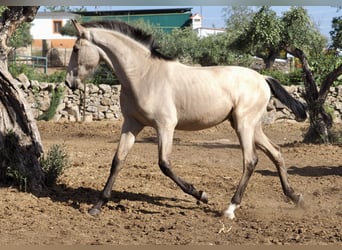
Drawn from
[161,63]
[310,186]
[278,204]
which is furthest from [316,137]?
[161,63]

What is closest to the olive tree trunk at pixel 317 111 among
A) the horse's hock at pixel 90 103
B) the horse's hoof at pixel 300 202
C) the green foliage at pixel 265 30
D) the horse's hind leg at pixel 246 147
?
the green foliage at pixel 265 30

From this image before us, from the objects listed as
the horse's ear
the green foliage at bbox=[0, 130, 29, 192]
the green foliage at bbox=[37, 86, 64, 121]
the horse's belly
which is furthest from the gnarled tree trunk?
the green foliage at bbox=[37, 86, 64, 121]

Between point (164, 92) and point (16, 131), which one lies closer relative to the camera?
point (164, 92)

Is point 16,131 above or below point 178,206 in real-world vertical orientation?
above

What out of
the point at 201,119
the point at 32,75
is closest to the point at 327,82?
the point at 201,119

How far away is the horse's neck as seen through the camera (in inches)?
257

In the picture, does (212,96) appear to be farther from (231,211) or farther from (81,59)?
(81,59)

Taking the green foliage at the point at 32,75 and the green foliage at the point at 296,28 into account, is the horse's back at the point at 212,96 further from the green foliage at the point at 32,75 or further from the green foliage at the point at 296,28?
the green foliage at the point at 32,75

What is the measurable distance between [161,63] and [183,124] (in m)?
0.73

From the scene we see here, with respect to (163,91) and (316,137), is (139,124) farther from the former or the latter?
(316,137)

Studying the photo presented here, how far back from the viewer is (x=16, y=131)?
7.17 metres

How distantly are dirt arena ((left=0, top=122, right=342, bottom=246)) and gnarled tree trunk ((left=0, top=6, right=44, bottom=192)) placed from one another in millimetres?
265

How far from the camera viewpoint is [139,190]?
24.5ft

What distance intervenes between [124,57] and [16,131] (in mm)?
1688
